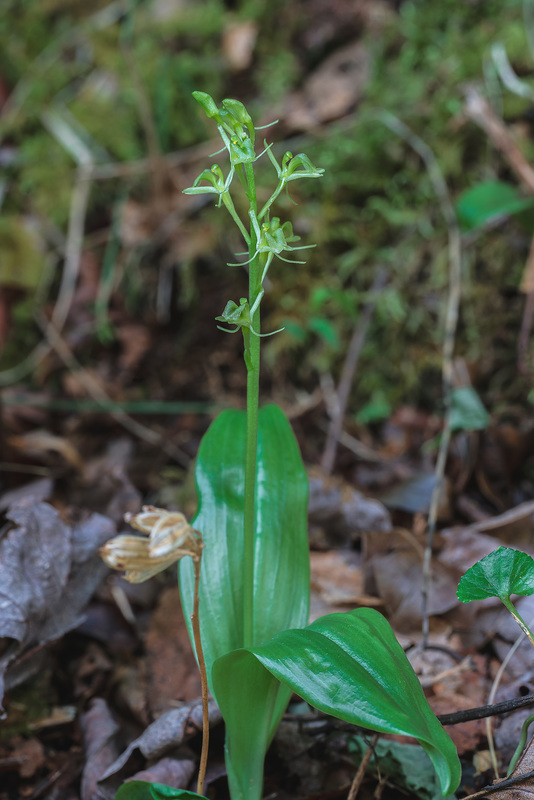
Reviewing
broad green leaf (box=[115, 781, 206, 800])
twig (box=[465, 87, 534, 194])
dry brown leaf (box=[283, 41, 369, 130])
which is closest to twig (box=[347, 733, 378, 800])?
broad green leaf (box=[115, 781, 206, 800])

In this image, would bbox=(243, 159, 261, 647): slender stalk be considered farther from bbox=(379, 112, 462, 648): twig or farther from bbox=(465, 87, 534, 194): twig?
bbox=(465, 87, 534, 194): twig

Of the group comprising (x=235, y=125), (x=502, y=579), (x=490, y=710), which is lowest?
(x=490, y=710)

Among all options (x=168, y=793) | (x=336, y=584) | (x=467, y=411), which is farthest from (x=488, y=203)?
(x=168, y=793)

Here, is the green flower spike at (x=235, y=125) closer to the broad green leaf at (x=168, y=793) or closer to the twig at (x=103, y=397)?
the broad green leaf at (x=168, y=793)

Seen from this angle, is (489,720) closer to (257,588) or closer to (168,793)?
(257,588)

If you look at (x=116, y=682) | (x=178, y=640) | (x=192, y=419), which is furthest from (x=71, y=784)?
(x=192, y=419)

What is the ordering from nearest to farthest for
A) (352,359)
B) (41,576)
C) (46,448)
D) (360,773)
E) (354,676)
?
(354,676), (360,773), (41,576), (46,448), (352,359)
